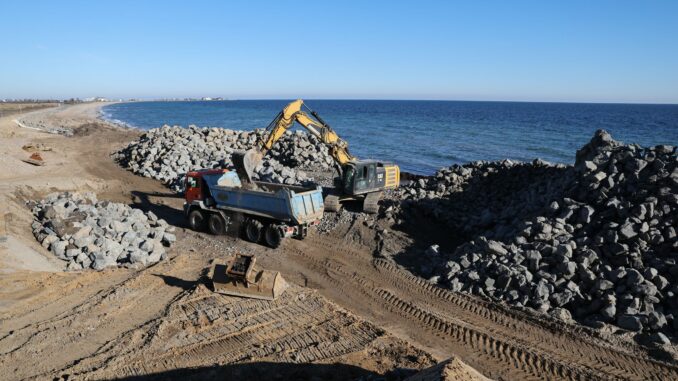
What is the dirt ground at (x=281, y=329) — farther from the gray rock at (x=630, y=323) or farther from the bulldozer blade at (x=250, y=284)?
the gray rock at (x=630, y=323)

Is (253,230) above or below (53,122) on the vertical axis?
below

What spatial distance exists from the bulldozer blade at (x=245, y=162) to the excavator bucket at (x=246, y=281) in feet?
16.3

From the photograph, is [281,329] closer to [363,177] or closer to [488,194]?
[363,177]

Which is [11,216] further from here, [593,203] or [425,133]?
[425,133]

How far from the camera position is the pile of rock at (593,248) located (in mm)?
9805

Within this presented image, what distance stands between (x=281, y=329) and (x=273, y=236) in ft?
17.1

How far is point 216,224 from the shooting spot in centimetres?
1510

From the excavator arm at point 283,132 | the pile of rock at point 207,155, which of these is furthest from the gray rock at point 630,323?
the pile of rock at point 207,155

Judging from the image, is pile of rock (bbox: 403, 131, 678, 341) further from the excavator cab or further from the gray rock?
the excavator cab

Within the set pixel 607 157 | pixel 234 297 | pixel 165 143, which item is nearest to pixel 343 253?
pixel 234 297

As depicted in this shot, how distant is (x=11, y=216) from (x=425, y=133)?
42.4 meters

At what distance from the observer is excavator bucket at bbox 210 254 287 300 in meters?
10.1

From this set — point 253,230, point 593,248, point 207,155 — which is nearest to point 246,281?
point 253,230

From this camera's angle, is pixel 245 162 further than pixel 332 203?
No
